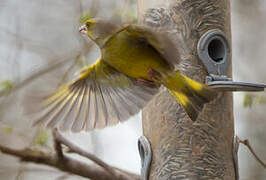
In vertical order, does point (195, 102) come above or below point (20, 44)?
below

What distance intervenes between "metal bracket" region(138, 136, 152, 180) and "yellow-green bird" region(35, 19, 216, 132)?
0.43 metres

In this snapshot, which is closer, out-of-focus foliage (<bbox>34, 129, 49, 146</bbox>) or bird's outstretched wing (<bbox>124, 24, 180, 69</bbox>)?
bird's outstretched wing (<bbox>124, 24, 180, 69</bbox>)

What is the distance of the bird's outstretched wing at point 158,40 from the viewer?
3352mm

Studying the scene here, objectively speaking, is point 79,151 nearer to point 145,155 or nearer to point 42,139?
point 145,155

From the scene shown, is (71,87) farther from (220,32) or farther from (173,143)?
(220,32)

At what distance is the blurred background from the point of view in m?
5.69

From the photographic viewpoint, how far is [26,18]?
8.27 m

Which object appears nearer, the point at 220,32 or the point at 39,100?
the point at 39,100

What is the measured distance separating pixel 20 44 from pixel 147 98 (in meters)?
3.05

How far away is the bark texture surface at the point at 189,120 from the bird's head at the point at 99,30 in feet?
2.49

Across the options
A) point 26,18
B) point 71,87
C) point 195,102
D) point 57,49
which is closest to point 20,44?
point 57,49

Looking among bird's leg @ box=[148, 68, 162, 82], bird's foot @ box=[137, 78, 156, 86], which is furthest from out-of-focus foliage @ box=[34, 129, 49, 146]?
bird's leg @ box=[148, 68, 162, 82]

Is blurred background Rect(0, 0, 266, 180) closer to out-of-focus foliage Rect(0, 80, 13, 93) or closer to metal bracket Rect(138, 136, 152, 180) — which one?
out-of-focus foliage Rect(0, 80, 13, 93)

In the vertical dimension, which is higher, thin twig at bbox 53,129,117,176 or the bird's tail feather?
the bird's tail feather
